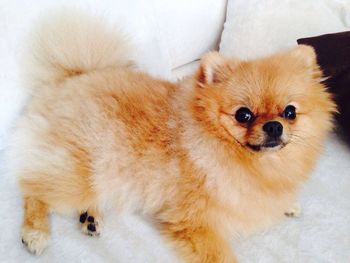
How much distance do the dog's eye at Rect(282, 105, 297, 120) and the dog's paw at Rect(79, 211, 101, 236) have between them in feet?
1.92

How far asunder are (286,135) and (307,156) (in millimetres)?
176

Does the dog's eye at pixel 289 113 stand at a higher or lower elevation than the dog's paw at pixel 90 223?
higher

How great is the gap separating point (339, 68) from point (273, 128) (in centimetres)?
59

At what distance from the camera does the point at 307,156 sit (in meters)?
1.12

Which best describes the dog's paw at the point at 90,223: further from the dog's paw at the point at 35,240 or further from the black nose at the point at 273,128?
the black nose at the point at 273,128

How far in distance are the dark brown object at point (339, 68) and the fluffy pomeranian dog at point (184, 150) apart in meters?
0.25

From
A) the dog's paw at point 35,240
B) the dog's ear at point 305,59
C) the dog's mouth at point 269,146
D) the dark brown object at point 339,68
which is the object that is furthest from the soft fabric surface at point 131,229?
the dog's ear at point 305,59

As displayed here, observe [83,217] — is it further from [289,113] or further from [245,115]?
[289,113]

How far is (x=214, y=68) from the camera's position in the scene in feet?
3.51

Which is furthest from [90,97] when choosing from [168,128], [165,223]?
[165,223]

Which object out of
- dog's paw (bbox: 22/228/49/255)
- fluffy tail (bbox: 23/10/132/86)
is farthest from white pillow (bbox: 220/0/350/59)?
dog's paw (bbox: 22/228/49/255)

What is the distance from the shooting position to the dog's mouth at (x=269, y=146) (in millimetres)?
978

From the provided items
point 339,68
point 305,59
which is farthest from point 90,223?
point 339,68

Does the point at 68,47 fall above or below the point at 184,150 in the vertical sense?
above
